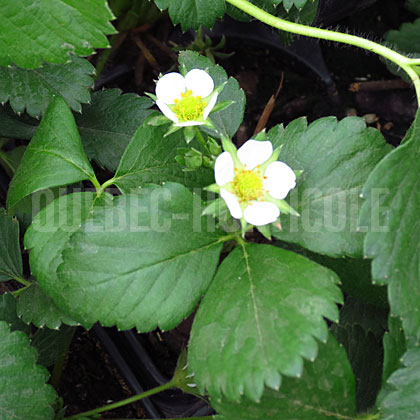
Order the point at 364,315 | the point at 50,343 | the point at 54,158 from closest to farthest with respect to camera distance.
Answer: the point at 54,158 < the point at 364,315 < the point at 50,343

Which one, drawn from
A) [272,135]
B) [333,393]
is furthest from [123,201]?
[333,393]

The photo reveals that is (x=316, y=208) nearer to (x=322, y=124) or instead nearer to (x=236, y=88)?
(x=322, y=124)

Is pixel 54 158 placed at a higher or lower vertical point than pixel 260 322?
higher

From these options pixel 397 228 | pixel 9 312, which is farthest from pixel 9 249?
pixel 397 228

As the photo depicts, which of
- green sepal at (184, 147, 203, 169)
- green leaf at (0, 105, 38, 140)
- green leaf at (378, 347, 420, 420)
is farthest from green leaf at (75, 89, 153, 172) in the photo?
green leaf at (378, 347, 420, 420)

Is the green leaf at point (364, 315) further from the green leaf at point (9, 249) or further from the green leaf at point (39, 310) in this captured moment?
the green leaf at point (9, 249)

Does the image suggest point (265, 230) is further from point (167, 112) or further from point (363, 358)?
point (363, 358)

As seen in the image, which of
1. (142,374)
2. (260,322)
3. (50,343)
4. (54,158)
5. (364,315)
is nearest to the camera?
(260,322)
